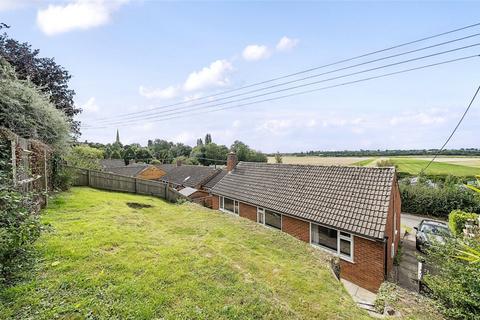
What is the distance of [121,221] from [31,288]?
189 inches

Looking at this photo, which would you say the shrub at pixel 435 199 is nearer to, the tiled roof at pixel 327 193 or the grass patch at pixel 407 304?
the tiled roof at pixel 327 193

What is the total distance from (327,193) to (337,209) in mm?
1340

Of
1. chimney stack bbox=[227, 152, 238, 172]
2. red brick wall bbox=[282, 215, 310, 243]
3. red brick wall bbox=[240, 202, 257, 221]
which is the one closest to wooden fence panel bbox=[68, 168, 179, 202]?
chimney stack bbox=[227, 152, 238, 172]

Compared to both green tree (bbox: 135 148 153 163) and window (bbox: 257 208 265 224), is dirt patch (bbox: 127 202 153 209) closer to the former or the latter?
window (bbox: 257 208 265 224)

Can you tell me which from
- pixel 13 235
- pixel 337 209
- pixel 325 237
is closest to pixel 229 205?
pixel 325 237

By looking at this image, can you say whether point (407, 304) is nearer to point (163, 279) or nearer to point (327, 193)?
point (327, 193)

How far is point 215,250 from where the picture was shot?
22.3 ft

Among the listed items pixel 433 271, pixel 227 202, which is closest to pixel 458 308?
pixel 433 271

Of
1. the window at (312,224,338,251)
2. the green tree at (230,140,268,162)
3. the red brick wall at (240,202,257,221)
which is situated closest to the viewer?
the window at (312,224,338,251)

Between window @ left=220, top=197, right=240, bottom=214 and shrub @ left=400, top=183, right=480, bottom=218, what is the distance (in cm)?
1906

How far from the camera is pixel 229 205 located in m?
17.7

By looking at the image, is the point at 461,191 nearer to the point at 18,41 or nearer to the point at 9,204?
the point at 9,204

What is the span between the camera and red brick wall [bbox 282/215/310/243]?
1177 cm

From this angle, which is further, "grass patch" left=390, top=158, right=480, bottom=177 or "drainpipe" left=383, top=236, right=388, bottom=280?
"grass patch" left=390, top=158, right=480, bottom=177
